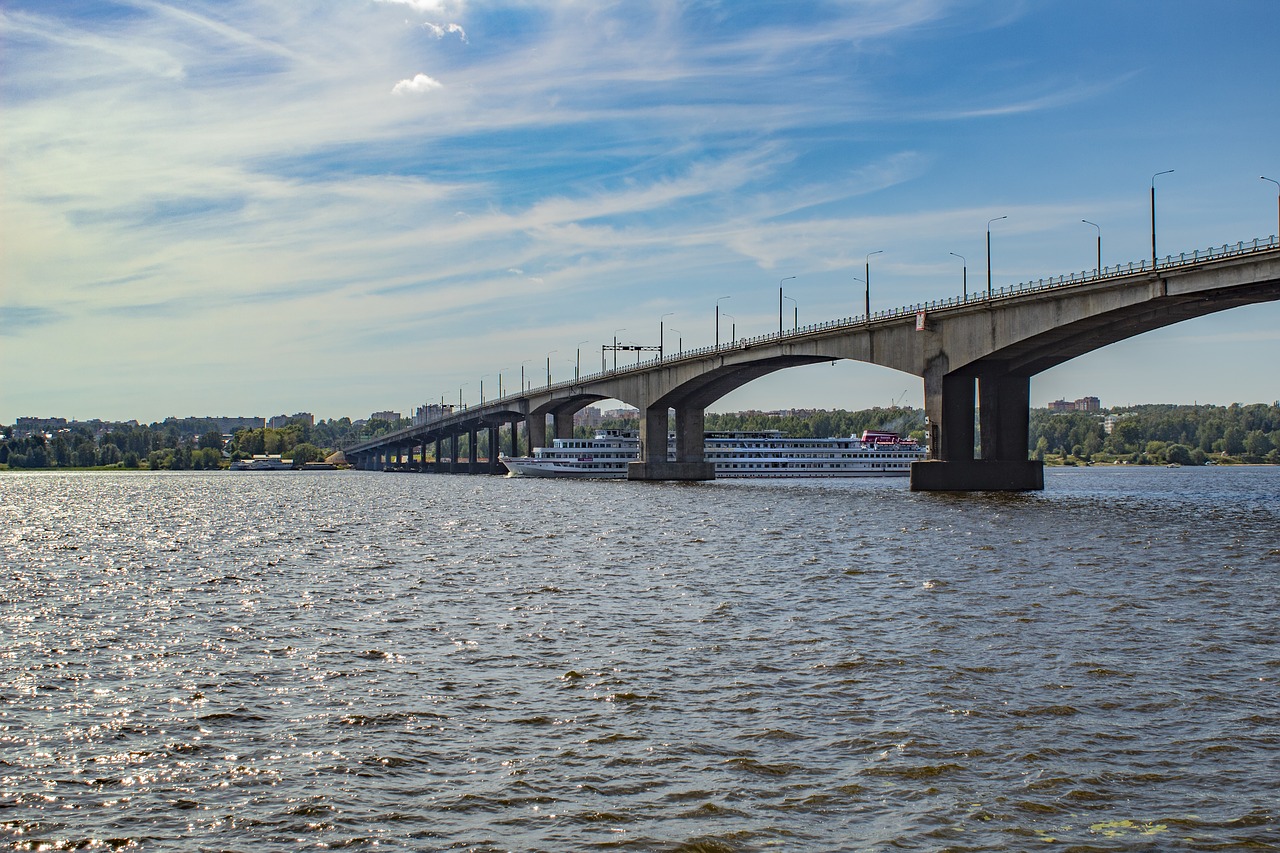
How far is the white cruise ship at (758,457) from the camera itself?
5202 inches

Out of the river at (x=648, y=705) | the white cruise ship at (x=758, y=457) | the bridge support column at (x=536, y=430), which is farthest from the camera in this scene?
the bridge support column at (x=536, y=430)

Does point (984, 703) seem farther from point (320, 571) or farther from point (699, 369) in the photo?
point (699, 369)

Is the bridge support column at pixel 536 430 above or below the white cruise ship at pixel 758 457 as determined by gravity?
above

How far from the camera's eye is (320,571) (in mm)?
31594

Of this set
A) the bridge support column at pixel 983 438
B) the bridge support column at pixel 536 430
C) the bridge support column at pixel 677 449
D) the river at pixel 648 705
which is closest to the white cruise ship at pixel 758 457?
the bridge support column at pixel 677 449

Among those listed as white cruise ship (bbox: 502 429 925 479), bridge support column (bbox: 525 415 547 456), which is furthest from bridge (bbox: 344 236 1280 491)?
bridge support column (bbox: 525 415 547 456)

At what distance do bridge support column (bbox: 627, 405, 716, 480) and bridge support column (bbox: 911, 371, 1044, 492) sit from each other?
4263 cm

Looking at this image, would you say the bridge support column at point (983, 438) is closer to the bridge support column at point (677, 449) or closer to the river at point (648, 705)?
the bridge support column at point (677, 449)

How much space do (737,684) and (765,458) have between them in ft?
387

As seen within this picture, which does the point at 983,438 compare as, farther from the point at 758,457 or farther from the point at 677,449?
Result: the point at 758,457

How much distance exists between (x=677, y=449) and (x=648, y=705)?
350 feet

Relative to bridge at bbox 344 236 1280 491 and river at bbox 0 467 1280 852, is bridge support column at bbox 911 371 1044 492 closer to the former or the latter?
bridge at bbox 344 236 1280 491

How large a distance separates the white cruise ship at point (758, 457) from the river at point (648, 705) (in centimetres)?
9910

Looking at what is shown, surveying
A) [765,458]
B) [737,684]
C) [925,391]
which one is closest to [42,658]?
[737,684]
